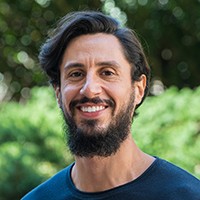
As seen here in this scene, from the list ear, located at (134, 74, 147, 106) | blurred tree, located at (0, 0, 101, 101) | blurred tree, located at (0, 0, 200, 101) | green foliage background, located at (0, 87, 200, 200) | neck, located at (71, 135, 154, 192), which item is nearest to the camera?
neck, located at (71, 135, 154, 192)

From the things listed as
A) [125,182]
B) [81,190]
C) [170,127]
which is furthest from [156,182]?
[170,127]

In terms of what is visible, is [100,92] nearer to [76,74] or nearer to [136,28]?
[76,74]

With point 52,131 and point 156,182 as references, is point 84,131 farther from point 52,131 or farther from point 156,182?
point 52,131

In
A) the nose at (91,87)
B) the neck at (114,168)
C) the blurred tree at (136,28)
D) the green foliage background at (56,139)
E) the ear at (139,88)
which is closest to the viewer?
the nose at (91,87)

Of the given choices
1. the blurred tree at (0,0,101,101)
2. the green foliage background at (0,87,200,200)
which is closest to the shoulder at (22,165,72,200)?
the green foliage background at (0,87,200,200)

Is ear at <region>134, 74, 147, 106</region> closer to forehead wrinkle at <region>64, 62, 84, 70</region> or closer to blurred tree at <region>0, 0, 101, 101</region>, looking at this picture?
forehead wrinkle at <region>64, 62, 84, 70</region>

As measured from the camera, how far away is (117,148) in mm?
2979

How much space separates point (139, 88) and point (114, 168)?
1.23 feet

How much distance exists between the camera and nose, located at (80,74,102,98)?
111 inches

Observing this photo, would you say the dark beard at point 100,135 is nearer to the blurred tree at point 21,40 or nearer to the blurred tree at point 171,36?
the blurred tree at point 171,36

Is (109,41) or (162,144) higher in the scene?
(109,41)

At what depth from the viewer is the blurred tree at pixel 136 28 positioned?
12.4 m

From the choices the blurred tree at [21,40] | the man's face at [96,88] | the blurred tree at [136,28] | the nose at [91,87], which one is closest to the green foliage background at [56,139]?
the man's face at [96,88]

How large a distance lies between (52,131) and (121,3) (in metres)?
5.77
